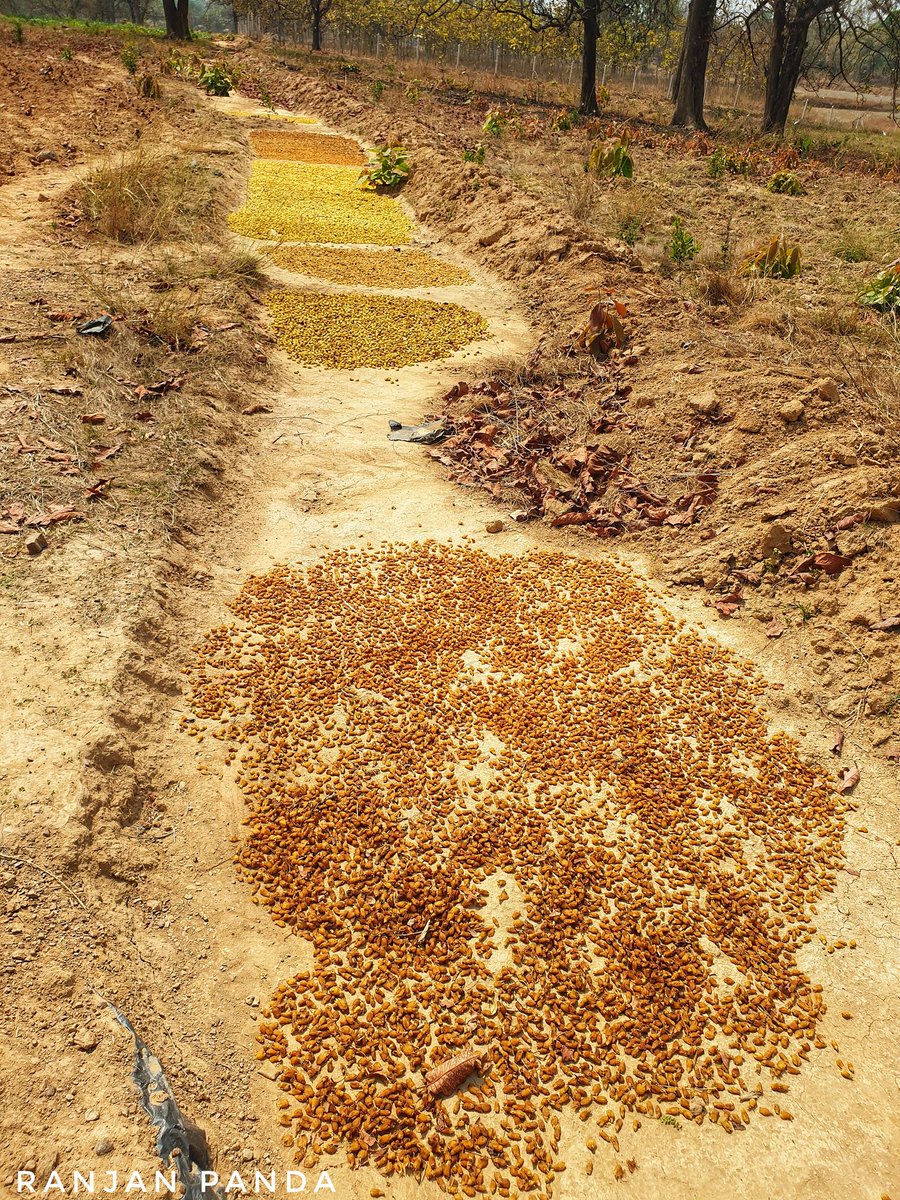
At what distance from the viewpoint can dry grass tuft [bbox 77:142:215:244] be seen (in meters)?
8.54

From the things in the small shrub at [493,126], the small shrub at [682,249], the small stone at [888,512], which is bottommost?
the small stone at [888,512]

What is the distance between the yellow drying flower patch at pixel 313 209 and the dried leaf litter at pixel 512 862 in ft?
27.9

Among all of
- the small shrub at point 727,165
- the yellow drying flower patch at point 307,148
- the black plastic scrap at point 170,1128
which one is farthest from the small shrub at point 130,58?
the black plastic scrap at point 170,1128

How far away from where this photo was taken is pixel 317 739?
12.8 feet

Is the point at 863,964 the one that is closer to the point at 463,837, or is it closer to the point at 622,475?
the point at 463,837

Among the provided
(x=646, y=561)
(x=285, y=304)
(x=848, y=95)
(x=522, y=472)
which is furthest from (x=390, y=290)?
(x=848, y=95)

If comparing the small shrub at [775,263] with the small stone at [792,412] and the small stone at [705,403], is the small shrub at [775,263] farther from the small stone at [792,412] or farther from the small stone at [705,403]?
the small stone at [792,412]

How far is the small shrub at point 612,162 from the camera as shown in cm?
1257

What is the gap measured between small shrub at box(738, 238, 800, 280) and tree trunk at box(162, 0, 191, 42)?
3015 cm

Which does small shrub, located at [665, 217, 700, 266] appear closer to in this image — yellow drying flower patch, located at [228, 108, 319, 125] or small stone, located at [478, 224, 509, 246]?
small stone, located at [478, 224, 509, 246]

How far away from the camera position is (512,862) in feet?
11.1

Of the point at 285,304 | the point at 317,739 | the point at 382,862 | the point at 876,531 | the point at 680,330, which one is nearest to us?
the point at 382,862

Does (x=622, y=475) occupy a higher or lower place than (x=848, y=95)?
lower

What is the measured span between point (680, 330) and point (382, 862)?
6.03 m
